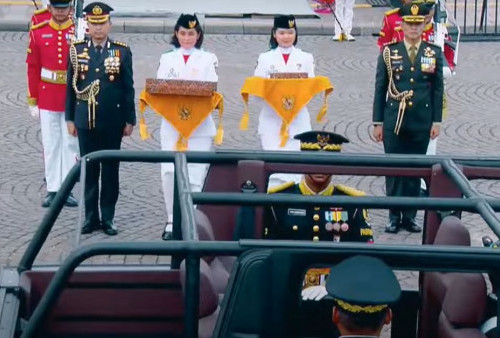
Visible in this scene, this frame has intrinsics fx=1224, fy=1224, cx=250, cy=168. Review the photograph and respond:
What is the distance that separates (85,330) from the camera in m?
5.06

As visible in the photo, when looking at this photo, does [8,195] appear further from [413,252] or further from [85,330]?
[413,252]

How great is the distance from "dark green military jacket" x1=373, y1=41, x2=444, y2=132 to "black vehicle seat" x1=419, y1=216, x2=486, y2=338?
378 centimetres

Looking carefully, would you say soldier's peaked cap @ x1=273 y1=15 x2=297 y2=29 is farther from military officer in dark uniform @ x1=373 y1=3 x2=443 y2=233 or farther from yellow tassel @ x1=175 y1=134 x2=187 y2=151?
yellow tassel @ x1=175 y1=134 x2=187 y2=151

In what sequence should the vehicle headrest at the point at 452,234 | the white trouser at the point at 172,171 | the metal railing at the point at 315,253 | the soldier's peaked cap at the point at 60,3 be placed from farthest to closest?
1. the soldier's peaked cap at the point at 60,3
2. the white trouser at the point at 172,171
3. the vehicle headrest at the point at 452,234
4. the metal railing at the point at 315,253

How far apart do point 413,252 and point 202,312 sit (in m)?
1.67

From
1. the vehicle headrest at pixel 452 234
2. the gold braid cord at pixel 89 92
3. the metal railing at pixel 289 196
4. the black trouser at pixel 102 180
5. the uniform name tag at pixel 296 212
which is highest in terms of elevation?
the metal railing at pixel 289 196

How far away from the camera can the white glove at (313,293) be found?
577 cm

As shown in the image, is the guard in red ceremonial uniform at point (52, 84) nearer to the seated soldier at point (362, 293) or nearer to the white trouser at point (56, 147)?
the white trouser at point (56, 147)

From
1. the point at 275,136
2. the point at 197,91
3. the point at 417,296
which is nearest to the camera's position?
the point at 417,296

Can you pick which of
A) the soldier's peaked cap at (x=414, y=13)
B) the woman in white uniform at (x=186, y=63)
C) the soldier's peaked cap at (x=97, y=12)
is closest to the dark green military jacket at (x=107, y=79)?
the soldier's peaked cap at (x=97, y=12)

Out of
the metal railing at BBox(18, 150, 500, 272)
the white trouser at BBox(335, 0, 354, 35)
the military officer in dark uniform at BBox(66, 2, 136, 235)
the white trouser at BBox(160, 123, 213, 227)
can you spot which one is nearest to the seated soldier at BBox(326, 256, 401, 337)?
the metal railing at BBox(18, 150, 500, 272)

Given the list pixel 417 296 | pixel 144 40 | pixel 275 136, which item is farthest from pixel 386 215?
pixel 144 40

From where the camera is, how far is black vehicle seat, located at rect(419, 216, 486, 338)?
5.48 m

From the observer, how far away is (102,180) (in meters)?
9.61
